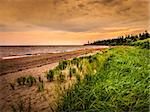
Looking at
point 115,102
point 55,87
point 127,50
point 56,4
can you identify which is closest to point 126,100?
point 115,102

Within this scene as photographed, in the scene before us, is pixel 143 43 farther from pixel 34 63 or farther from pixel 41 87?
pixel 41 87

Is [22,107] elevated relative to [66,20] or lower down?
lower down

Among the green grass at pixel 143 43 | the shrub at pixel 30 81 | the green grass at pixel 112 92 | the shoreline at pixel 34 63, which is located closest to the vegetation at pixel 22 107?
the green grass at pixel 112 92

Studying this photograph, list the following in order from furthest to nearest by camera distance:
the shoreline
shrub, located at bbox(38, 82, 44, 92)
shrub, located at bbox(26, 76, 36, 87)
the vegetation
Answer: the shoreline < shrub, located at bbox(26, 76, 36, 87) < shrub, located at bbox(38, 82, 44, 92) < the vegetation

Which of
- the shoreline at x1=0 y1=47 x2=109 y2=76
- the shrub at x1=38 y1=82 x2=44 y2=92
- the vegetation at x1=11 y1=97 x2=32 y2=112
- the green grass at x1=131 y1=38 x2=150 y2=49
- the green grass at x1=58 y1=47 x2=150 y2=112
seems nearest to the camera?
the green grass at x1=58 y1=47 x2=150 y2=112

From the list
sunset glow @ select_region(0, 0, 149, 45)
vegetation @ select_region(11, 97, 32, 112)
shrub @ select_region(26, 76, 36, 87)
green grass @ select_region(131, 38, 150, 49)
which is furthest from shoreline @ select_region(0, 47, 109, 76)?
vegetation @ select_region(11, 97, 32, 112)

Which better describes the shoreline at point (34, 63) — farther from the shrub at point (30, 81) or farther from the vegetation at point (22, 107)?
the vegetation at point (22, 107)

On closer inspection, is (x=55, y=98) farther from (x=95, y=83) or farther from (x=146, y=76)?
(x=146, y=76)

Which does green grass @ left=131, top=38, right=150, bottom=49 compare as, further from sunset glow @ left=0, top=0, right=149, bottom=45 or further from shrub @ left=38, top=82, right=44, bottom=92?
shrub @ left=38, top=82, right=44, bottom=92

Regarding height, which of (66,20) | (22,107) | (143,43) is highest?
(66,20)

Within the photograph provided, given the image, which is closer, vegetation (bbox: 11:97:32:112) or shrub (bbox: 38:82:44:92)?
vegetation (bbox: 11:97:32:112)

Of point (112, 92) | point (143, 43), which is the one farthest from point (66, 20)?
point (143, 43)

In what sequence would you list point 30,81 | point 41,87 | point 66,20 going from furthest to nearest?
point 66,20
point 30,81
point 41,87

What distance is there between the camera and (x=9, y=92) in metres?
2.33
